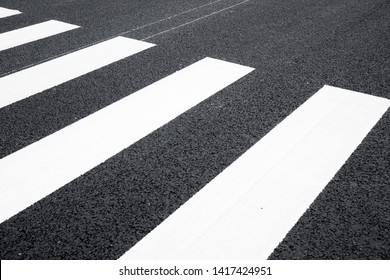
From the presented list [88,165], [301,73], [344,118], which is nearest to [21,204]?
[88,165]

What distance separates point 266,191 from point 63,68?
2.88 meters

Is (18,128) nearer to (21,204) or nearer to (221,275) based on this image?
(21,204)

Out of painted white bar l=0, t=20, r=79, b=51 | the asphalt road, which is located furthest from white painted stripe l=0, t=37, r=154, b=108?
painted white bar l=0, t=20, r=79, b=51

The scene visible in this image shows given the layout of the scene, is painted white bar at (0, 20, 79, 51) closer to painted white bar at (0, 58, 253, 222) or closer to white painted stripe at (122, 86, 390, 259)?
painted white bar at (0, 58, 253, 222)

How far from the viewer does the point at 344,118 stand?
3402mm

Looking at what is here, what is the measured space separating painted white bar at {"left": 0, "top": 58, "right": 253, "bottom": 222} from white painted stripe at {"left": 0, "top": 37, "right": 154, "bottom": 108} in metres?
0.85

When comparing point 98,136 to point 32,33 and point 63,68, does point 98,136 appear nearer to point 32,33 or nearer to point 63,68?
point 63,68

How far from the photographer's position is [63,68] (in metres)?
4.26

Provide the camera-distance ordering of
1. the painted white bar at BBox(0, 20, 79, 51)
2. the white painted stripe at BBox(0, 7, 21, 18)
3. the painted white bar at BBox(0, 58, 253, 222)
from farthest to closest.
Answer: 1. the white painted stripe at BBox(0, 7, 21, 18)
2. the painted white bar at BBox(0, 20, 79, 51)
3. the painted white bar at BBox(0, 58, 253, 222)

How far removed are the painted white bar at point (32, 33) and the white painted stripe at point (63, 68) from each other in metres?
0.84

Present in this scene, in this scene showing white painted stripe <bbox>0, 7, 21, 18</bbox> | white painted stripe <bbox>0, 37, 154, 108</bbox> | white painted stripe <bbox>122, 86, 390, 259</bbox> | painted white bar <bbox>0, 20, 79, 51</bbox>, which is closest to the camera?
white painted stripe <bbox>122, 86, 390, 259</bbox>

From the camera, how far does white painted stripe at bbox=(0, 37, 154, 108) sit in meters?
3.77

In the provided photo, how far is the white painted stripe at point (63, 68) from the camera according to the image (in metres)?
3.77


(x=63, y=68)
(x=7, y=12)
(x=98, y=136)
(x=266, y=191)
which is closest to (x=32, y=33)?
(x=7, y=12)
